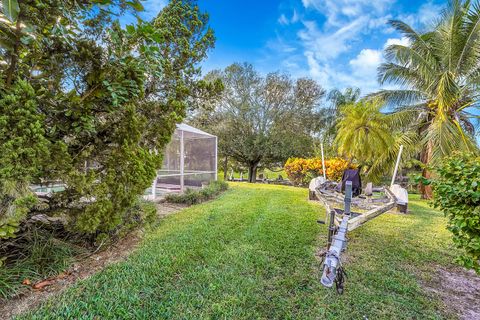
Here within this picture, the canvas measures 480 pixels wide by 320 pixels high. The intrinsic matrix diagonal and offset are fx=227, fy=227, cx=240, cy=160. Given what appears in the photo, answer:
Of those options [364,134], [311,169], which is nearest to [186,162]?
[364,134]

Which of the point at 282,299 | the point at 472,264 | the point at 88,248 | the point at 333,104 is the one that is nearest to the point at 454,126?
the point at 333,104

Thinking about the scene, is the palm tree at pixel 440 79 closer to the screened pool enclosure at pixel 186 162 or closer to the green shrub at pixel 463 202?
the green shrub at pixel 463 202

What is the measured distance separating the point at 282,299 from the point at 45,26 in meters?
3.89

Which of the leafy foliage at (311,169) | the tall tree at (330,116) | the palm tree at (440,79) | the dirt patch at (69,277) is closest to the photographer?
the dirt patch at (69,277)

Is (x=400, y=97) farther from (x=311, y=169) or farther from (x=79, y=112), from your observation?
(x=79, y=112)

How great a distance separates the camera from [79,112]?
2664mm

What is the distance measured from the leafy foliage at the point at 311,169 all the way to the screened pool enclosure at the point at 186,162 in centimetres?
542

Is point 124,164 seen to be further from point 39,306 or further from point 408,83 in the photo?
point 408,83

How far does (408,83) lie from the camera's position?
10.7 metres

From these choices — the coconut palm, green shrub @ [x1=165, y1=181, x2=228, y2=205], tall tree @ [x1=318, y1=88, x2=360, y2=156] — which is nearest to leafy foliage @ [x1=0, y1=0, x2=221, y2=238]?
green shrub @ [x1=165, y1=181, x2=228, y2=205]

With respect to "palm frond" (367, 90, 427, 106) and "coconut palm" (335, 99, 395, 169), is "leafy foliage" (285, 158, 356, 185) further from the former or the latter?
"palm frond" (367, 90, 427, 106)

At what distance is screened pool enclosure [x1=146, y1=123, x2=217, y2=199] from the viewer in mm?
8180

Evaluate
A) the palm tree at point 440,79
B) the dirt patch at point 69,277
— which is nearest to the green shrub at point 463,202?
the dirt patch at point 69,277

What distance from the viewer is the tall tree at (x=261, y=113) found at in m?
16.3
